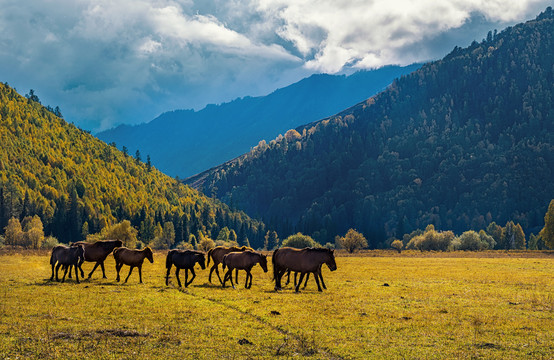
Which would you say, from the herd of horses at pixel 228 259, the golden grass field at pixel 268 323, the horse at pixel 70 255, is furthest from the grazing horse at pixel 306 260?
the horse at pixel 70 255

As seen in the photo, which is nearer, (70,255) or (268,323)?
(268,323)

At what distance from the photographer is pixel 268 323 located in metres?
25.2

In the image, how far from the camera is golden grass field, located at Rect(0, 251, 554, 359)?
19.2 meters

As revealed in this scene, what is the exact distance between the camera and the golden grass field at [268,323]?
19234 millimetres

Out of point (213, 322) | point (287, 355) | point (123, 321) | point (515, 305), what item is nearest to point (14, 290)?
point (123, 321)

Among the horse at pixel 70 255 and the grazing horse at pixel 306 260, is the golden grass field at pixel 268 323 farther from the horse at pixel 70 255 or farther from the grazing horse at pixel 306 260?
the horse at pixel 70 255

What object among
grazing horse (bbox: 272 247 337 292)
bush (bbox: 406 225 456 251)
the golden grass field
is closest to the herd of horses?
grazing horse (bbox: 272 247 337 292)

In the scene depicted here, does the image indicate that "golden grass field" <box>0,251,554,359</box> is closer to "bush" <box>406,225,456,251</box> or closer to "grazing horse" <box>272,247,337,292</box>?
"grazing horse" <box>272,247,337,292</box>

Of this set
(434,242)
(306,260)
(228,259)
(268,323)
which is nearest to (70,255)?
(228,259)

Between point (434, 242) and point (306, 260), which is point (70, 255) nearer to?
point (306, 260)

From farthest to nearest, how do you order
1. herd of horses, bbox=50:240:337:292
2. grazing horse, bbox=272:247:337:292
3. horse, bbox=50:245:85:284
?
horse, bbox=50:245:85:284 < herd of horses, bbox=50:240:337:292 < grazing horse, bbox=272:247:337:292

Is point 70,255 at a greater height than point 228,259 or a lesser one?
greater

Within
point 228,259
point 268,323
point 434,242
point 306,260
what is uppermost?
point 434,242

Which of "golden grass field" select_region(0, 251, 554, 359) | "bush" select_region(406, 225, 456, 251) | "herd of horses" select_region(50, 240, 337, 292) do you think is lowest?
"golden grass field" select_region(0, 251, 554, 359)
